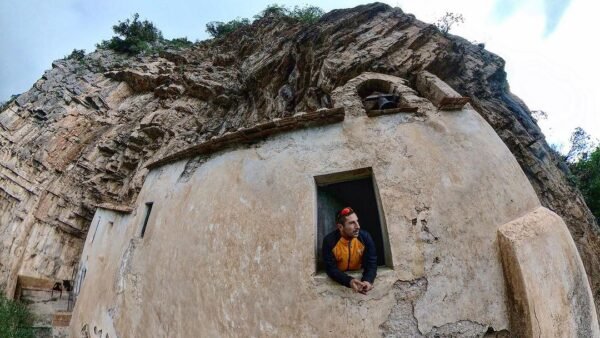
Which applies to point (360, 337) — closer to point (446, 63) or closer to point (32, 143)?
point (446, 63)

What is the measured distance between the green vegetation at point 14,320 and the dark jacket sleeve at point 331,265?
9737mm

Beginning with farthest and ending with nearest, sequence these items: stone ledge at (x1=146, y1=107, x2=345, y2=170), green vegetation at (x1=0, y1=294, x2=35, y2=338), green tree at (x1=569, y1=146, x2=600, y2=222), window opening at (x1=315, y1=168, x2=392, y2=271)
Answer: green tree at (x1=569, y1=146, x2=600, y2=222), green vegetation at (x1=0, y1=294, x2=35, y2=338), stone ledge at (x1=146, y1=107, x2=345, y2=170), window opening at (x1=315, y1=168, x2=392, y2=271)

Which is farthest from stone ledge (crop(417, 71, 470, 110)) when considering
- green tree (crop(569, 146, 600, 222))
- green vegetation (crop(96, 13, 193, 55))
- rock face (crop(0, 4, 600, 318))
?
green vegetation (crop(96, 13, 193, 55))

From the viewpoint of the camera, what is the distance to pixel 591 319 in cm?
379

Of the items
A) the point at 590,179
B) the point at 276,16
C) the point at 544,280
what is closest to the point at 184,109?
the point at 276,16

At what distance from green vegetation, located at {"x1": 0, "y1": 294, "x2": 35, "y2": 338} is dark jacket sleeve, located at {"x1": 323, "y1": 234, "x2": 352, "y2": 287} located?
31.9 ft

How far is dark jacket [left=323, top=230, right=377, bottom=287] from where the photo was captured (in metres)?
3.33

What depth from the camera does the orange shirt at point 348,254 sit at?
3627 millimetres

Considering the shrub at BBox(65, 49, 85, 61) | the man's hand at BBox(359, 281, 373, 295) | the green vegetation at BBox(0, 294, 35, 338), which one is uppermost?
the shrub at BBox(65, 49, 85, 61)

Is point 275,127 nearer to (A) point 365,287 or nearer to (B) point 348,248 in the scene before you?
(B) point 348,248

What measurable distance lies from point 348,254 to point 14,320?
1069 centimetres

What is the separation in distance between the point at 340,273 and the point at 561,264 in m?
2.97

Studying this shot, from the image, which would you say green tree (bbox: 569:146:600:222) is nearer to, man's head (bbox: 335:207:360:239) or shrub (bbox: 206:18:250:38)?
man's head (bbox: 335:207:360:239)

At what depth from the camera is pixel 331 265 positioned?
3438 millimetres
